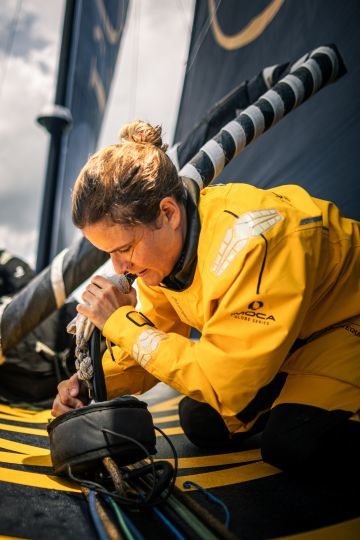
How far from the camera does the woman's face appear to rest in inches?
36.9

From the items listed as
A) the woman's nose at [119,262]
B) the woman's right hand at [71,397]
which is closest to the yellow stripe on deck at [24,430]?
the woman's right hand at [71,397]

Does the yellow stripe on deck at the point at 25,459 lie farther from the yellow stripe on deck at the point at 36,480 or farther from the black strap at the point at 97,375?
the black strap at the point at 97,375

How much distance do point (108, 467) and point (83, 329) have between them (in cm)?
33

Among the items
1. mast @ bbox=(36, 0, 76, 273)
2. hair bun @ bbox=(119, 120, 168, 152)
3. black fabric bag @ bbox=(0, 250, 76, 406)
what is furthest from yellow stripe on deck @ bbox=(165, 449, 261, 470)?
mast @ bbox=(36, 0, 76, 273)

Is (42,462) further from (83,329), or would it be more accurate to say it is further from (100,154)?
(100,154)

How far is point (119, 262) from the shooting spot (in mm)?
992

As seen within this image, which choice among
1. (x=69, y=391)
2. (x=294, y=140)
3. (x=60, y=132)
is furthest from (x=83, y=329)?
(x=60, y=132)

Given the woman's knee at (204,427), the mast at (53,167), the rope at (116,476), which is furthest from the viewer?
the mast at (53,167)

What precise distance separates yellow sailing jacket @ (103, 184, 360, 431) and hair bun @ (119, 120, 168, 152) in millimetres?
188

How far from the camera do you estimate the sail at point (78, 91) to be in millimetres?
4062

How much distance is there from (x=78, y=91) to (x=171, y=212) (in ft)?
13.6

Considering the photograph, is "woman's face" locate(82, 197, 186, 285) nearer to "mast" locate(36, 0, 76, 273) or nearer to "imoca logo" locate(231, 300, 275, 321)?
"imoca logo" locate(231, 300, 275, 321)

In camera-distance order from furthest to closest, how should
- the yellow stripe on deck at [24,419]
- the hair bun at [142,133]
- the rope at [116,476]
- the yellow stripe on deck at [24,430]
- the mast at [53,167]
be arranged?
1. the mast at [53,167]
2. the yellow stripe on deck at [24,419]
3. the yellow stripe on deck at [24,430]
4. the hair bun at [142,133]
5. the rope at [116,476]

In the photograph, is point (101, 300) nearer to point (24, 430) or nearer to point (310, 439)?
point (310, 439)
